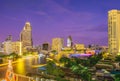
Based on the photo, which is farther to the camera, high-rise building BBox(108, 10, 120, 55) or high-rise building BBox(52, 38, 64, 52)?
high-rise building BBox(52, 38, 64, 52)

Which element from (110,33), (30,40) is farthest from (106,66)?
(30,40)

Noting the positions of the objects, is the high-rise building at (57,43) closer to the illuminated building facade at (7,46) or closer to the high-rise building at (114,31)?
the illuminated building facade at (7,46)

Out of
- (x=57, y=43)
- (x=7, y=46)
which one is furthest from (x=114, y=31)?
(x=57, y=43)

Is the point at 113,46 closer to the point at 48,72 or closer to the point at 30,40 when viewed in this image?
the point at 48,72

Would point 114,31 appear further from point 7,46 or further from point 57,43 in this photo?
point 57,43

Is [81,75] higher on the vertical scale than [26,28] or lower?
lower

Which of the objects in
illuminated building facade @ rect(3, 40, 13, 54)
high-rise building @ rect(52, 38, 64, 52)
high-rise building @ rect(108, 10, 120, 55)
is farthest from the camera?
high-rise building @ rect(52, 38, 64, 52)

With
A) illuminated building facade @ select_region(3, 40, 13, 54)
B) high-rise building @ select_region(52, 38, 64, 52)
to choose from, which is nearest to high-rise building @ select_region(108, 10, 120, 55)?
illuminated building facade @ select_region(3, 40, 13, 54)

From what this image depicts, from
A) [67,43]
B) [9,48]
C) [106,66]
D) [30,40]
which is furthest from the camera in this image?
[67,43]

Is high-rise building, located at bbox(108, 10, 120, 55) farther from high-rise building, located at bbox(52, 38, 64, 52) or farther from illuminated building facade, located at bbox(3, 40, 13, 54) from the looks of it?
high-rise building, located at bbox(52, 38, 64, 52)
